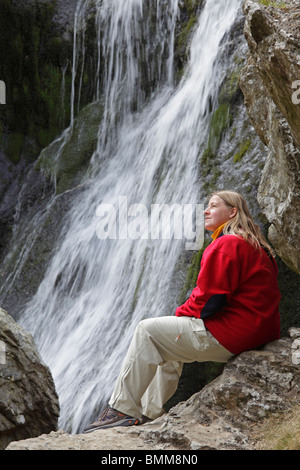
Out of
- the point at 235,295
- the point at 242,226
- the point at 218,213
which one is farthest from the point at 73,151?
the point at 235,295

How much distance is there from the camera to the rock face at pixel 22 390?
423 cm

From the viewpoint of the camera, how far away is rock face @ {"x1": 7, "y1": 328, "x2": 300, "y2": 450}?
134 inches

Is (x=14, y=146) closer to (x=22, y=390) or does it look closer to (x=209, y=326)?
(x=22, y=390)

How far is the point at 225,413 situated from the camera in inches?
148

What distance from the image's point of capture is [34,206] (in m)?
10.9

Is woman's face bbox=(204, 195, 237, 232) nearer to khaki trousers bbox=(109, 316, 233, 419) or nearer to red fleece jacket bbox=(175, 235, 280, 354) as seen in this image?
red fleece jacket bbox=(175, 235, 280, 354)

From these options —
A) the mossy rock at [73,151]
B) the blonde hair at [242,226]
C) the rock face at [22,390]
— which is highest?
the mossy rock at [73,151]

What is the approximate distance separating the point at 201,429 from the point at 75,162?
7.59 meters

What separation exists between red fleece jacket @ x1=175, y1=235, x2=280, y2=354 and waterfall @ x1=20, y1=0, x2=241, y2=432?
174cm

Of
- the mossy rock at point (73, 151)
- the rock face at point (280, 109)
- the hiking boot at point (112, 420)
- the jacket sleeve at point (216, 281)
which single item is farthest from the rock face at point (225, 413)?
the mossy rock at point (73, 151)

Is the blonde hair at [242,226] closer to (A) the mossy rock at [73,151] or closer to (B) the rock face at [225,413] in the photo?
(B) the rock face at [225,413]

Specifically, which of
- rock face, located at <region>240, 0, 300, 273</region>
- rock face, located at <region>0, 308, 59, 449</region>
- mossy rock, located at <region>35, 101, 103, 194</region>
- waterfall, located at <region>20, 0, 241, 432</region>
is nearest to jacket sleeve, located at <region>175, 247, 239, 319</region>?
rock face, located at <region>240, 0, 300, 273</region>

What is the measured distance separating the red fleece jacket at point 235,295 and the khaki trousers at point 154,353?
9cm

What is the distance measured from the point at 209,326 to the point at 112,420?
927mm
